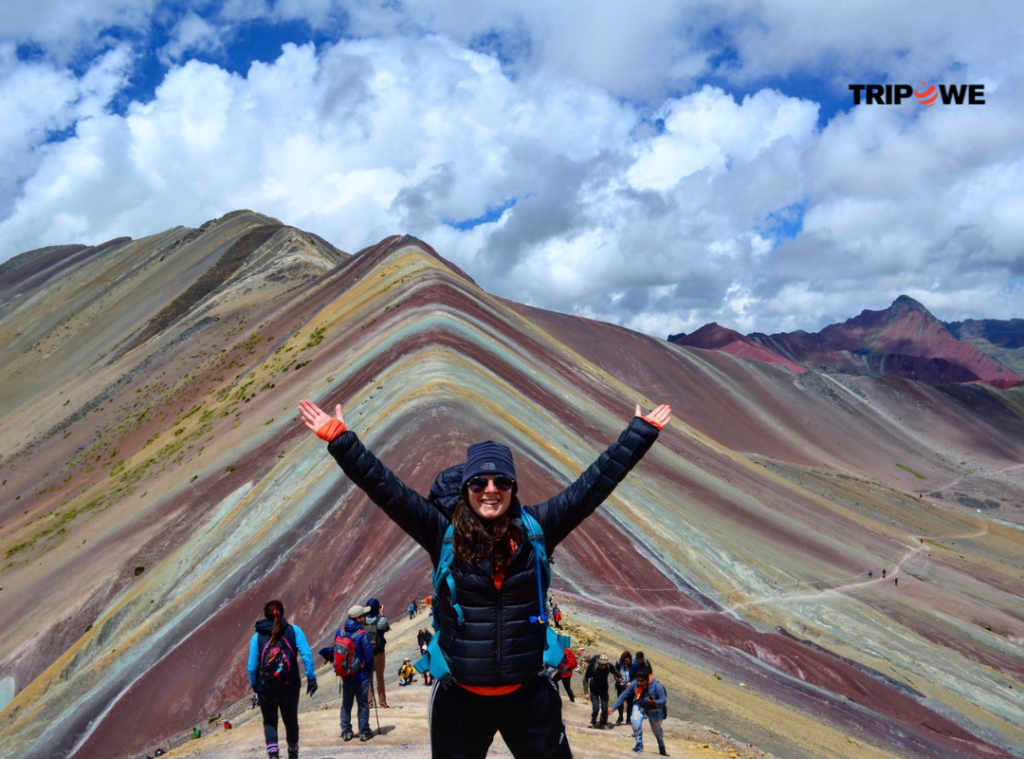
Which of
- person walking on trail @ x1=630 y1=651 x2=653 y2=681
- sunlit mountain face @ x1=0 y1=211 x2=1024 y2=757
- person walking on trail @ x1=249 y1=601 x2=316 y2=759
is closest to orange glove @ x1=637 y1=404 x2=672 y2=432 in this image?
person walking on trail @ x1=249 y1=601 x2=316 y2=759

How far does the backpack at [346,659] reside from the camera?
8841 mm

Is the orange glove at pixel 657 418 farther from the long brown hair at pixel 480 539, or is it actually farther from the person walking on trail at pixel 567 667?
the person walking on trail at pixel 567 667

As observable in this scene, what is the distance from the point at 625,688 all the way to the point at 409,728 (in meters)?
3.22

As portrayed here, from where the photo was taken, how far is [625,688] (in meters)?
10.9

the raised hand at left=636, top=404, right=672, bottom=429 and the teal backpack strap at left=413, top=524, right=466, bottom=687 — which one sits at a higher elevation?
the raised hand at left=636, top=404, right=672, bottom=429

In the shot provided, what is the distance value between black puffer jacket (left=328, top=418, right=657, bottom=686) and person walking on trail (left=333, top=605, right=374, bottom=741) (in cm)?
530

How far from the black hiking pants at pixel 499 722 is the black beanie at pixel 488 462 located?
112 centimetres

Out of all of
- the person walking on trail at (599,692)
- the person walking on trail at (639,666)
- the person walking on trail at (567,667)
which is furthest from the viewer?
the person walking on trail at (599,692)

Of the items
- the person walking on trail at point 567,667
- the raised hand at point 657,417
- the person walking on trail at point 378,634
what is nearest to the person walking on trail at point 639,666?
the person walking on trail at point 567,667

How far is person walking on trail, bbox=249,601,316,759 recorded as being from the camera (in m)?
7.46

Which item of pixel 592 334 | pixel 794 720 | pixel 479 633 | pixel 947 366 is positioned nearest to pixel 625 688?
pixel 794 720

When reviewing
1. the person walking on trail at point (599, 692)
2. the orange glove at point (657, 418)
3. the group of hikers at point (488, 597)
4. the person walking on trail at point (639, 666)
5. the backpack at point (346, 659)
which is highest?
Result: the orange glove at point (657, 418)

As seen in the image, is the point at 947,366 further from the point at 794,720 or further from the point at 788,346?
the point at 794,720

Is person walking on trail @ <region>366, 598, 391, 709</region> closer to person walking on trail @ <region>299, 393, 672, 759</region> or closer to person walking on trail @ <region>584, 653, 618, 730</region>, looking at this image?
person walking on trail @ <region>584, 653, 618, 730</region>
